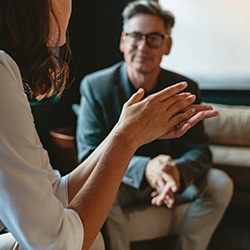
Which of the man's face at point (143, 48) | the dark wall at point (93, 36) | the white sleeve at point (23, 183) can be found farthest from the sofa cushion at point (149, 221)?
the dark wall at point (93, 36)

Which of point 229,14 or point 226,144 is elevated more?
point 229,14

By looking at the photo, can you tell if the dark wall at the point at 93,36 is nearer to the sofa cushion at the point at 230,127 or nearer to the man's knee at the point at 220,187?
the sofa cushion at the point at 230,127

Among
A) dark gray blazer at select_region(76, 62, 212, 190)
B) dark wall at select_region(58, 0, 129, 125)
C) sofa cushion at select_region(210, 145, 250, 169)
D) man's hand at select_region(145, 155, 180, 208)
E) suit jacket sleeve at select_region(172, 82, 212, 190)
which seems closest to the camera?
man's hand at select_region(145, 155, 180, 208)

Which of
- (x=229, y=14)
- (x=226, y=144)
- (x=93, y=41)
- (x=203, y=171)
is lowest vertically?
(x=226, y=144)

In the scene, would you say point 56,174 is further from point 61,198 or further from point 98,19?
point 98,19

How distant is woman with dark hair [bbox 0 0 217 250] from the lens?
72 centimetres

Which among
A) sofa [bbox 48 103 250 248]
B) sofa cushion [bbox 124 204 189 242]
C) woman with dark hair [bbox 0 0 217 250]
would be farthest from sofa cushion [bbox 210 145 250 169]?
woman with dark hair [bbox 0 0 217 250]

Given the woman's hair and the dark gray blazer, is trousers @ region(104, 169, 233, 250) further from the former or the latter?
the woman's hair

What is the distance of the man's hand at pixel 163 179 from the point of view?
1.63 meters

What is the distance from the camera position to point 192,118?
41.3 inches

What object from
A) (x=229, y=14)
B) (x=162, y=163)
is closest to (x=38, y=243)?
(x=162, y=163)

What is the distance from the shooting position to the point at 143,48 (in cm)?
187

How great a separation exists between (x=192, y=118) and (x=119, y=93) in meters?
0.88

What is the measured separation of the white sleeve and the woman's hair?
113mm
